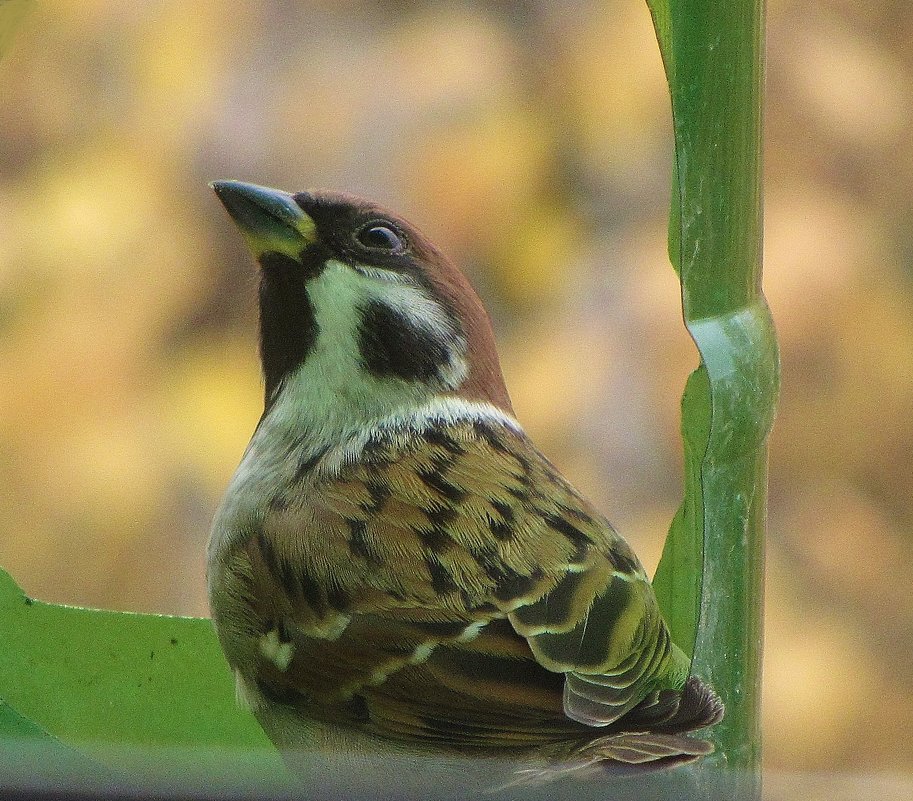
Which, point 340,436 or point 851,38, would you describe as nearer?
point 340,436

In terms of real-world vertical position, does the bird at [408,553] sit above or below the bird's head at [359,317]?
below

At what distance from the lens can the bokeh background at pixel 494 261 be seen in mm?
1500

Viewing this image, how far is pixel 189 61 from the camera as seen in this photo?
1609mm

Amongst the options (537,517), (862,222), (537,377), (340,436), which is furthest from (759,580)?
(862,222)

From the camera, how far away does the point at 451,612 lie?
2.05 feet

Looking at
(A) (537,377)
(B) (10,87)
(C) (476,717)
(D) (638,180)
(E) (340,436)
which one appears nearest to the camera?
(C) (476,717)

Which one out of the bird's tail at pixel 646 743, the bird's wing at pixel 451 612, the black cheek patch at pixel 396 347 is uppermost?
the black cheek patch at pixel 396 347

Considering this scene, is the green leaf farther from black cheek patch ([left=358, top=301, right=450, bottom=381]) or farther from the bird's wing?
black cheek patch ([left=358, top=301, right=450, bottom=381])

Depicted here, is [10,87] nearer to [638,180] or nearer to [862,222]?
[638,180]

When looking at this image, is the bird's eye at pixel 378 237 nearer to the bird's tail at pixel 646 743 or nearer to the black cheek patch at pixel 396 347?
the black cheek patch at pixel 396 347

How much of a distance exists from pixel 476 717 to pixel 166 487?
0.97 metres

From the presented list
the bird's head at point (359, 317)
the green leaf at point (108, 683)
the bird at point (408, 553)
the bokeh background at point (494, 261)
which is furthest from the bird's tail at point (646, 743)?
the bokeh background at point (494, 261)

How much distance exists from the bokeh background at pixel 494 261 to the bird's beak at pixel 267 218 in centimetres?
68

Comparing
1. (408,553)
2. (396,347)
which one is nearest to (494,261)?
(396,347)
